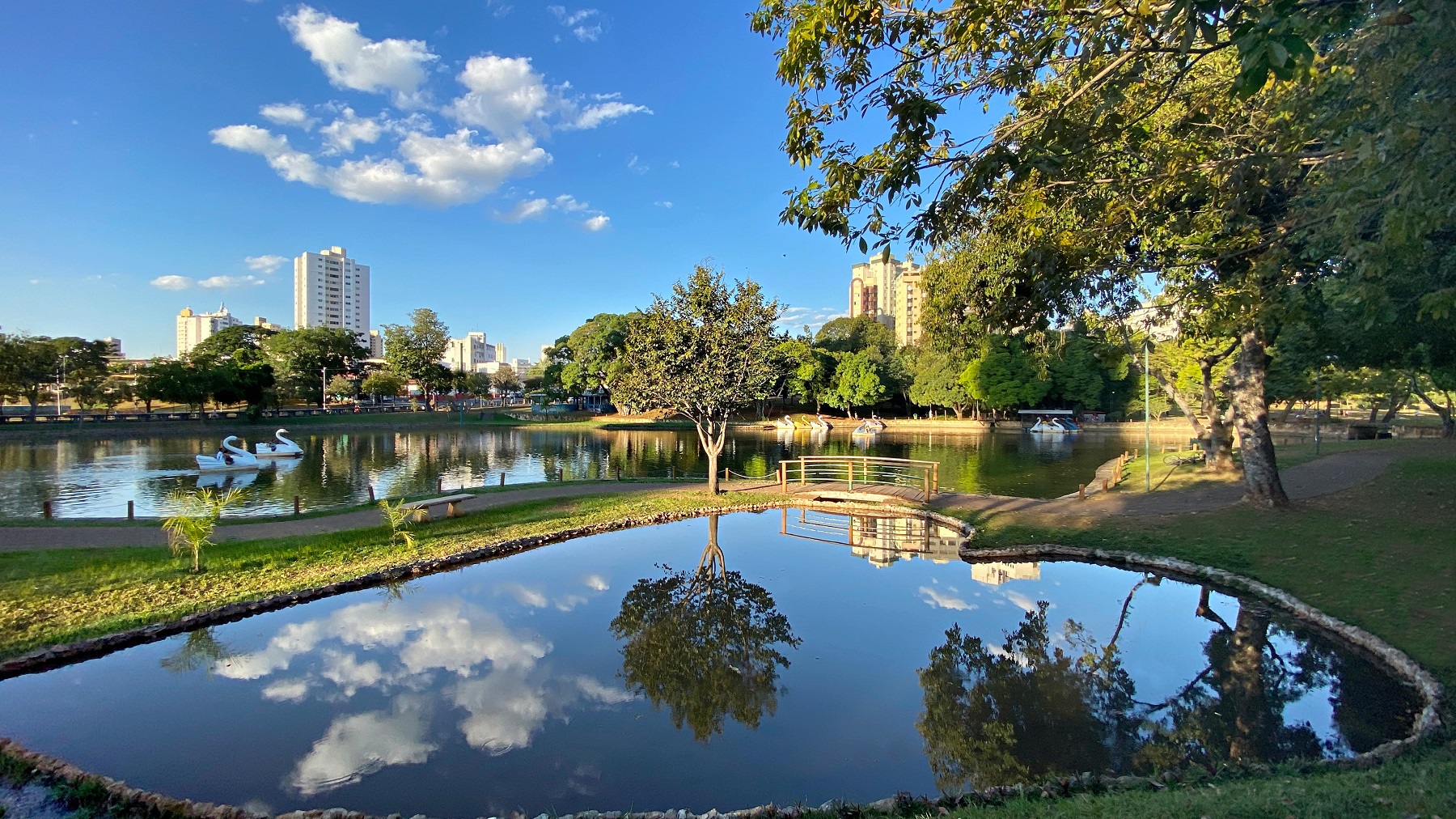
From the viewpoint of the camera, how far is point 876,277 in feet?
588

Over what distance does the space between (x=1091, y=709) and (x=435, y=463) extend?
104ft

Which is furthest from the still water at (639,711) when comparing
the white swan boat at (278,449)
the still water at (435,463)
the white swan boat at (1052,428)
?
the white swan boat at (1052,428)

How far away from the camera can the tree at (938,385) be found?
61.9 m

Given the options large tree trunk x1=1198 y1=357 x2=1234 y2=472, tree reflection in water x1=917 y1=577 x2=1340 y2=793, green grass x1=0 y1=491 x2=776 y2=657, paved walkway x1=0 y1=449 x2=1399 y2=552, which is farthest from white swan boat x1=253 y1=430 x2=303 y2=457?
large tree trunk x1=1198 y1=357 x2=1234 y2=472

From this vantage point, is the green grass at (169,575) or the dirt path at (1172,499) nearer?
the green grass at (169,575)

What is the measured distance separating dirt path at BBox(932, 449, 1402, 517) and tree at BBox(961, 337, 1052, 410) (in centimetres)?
3914

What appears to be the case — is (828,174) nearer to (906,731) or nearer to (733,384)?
(906,731)

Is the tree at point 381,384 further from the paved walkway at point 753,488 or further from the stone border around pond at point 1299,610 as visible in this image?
the stone border around pond at point 1299,610

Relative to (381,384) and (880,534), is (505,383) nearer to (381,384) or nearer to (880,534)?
(381,384)

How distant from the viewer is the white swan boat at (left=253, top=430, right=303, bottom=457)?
110 feet

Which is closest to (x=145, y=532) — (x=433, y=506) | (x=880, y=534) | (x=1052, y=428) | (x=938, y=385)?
(x=433, y=506)

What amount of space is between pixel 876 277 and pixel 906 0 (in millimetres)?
181482

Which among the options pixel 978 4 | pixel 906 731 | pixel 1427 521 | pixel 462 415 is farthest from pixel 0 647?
pixel 462 415

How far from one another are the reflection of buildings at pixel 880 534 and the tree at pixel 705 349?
3.52m
